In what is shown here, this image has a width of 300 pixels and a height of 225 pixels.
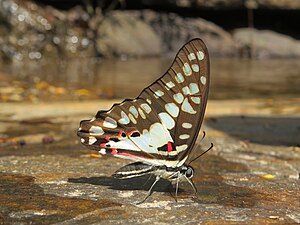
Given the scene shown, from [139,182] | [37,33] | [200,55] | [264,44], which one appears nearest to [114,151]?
[139,182]

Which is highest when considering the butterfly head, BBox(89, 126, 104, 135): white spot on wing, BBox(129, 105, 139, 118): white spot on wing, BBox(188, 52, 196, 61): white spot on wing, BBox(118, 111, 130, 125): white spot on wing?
BBox(188, 52, 196, 61): white spot on wing

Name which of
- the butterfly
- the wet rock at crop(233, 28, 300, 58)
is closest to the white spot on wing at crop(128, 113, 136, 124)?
the butterfly

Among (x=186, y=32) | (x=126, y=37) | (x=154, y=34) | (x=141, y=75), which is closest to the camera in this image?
(x=141, y=75)

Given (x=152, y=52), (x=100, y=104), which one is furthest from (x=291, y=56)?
(x=100, y=104)

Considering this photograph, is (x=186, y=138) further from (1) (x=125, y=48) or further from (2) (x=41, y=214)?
(1) (x=125, y=48)

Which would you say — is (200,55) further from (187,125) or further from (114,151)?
(114,151)

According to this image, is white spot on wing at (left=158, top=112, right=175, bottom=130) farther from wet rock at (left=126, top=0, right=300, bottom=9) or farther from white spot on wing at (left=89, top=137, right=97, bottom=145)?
wet rock at (left=126, top=0, right=300, bottom=9)
